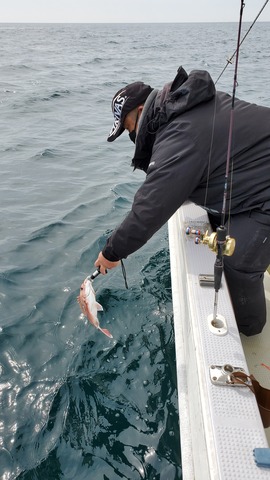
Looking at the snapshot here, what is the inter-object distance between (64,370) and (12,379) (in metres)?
0.47

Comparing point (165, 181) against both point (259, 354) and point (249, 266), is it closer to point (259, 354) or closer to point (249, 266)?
point (249, 266)

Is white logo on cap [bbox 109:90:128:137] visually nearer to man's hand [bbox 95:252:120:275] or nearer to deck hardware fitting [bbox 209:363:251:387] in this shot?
man's hand [bbox 95:252:120:275]

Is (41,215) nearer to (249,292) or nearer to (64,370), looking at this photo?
(64,370)

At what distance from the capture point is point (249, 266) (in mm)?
3100

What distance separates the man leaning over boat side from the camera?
275 centimetres

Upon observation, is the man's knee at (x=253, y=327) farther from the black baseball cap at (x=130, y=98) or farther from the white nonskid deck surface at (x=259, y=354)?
the black baseball cap at (x=130, y=98)

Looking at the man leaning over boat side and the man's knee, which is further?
the man's knee

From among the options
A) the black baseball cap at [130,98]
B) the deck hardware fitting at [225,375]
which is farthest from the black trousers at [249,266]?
the black baseball cap at [130,98]

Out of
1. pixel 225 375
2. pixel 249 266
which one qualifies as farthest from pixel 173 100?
pixel 225 375

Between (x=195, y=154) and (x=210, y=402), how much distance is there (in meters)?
1.52

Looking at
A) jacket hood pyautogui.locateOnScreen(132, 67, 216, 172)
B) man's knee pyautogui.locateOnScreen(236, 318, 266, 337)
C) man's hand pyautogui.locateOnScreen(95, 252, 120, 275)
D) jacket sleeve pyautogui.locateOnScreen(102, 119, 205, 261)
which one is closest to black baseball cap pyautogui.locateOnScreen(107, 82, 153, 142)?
jacket hood pyautogui.locateOnScreen(132, 67, 216, 172)

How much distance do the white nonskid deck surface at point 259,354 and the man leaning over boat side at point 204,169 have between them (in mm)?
221

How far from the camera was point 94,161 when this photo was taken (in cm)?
980

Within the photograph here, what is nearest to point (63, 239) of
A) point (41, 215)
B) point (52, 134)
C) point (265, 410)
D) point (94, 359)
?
point (41, 215)
